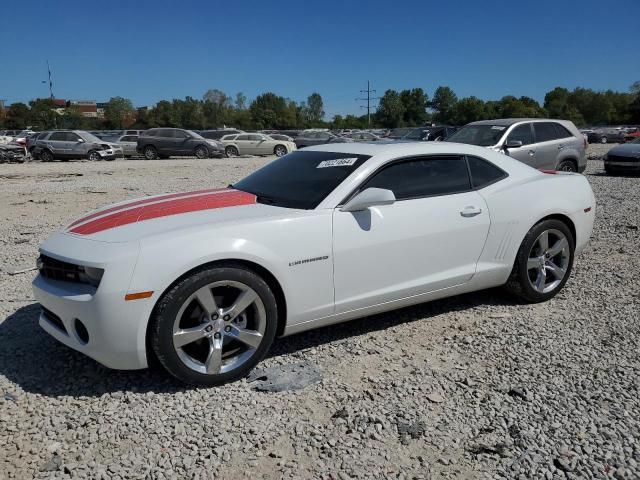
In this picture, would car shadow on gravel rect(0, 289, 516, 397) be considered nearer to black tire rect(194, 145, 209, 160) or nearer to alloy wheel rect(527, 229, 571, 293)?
alloy wheel rect(527, 229, 571, 293)

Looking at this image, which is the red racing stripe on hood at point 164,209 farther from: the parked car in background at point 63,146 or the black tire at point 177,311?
the parked car in background at point 63,146

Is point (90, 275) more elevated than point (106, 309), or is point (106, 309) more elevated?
point (90, 275)

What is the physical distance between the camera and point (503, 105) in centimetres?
9131

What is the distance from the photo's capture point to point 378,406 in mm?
2871

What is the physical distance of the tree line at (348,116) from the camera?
75062 millimetres

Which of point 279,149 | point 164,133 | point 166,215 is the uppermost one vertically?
point 164,133

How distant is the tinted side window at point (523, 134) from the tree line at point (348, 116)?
67.3m

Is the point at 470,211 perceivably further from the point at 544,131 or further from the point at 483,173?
the point at 544,131

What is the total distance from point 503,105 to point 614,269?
310 feet

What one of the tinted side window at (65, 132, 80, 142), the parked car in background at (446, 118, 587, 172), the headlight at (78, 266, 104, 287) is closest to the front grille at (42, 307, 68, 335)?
the headlight at (78, 266, 104, 287)

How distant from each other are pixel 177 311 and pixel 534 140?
33.2ft

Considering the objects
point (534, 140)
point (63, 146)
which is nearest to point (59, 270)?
point (534, 140)

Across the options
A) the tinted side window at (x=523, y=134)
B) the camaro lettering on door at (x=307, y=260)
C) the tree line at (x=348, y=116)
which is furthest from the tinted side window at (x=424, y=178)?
the tree line at (x=348, y=116)

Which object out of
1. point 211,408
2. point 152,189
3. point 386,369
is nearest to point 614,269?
point 386,369
